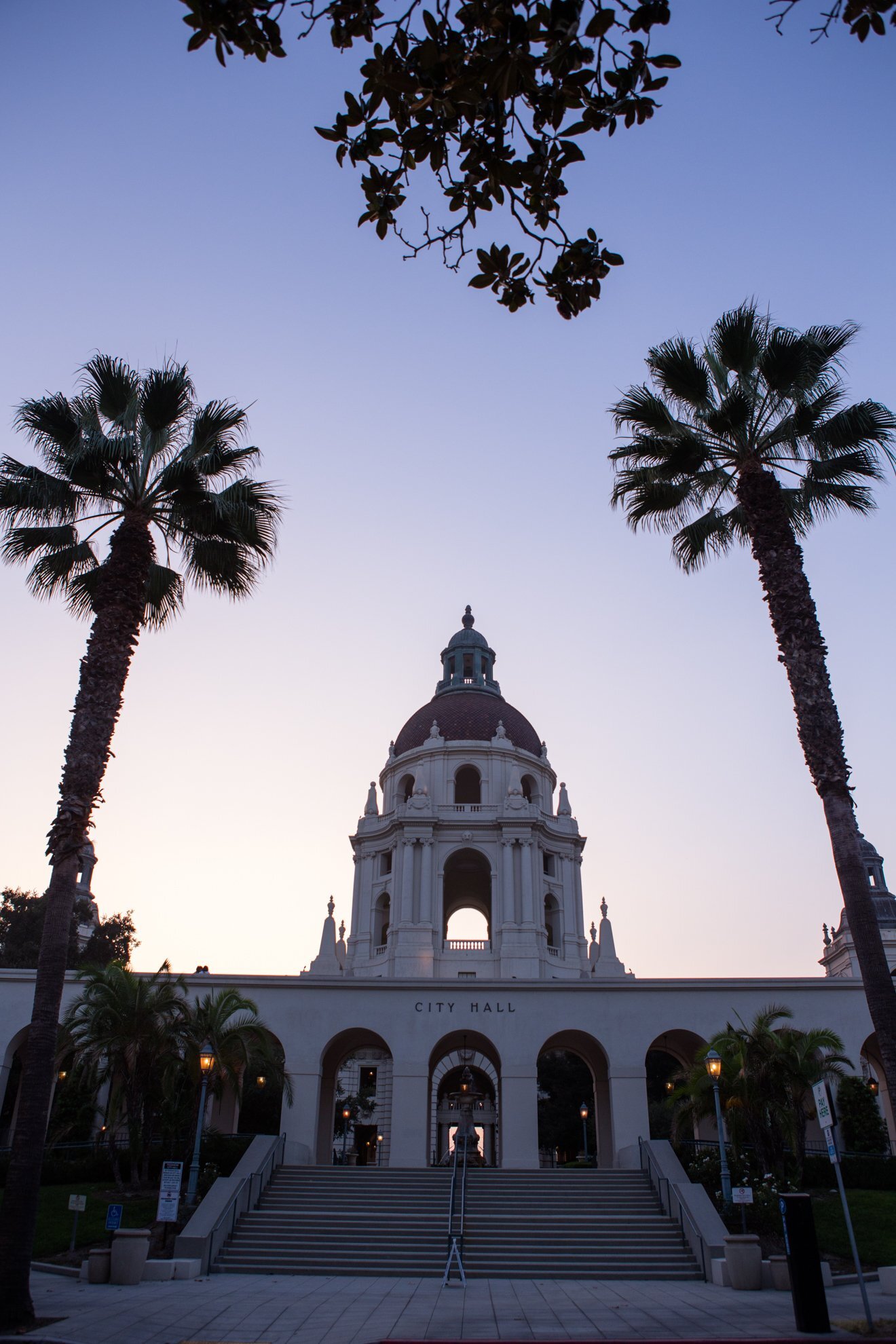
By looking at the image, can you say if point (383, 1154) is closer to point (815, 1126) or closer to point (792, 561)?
→ point (815, 1126)

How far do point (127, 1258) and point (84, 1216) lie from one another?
604 centimetres

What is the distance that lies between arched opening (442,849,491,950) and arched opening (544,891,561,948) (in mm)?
2994

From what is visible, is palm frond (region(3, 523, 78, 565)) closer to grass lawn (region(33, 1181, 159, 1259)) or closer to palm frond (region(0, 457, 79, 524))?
palm frond (region(0, 457, 79, 524))

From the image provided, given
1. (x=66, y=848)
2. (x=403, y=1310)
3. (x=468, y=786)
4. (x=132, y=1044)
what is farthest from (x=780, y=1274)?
(x=468, y=786)

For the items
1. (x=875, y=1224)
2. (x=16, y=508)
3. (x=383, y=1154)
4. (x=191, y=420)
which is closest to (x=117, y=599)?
(x=16, y=508)

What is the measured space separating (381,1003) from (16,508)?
19616 millimetres

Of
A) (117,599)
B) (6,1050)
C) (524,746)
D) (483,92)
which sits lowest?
(6,1050)

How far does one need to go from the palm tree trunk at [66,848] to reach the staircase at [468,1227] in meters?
7.43

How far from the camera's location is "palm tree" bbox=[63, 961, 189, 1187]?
906 inches

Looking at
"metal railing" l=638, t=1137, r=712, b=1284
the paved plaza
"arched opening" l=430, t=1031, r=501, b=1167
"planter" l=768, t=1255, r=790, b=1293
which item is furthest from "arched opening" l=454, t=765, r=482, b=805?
"planter" l=768, t=1255, r=790, b=1293

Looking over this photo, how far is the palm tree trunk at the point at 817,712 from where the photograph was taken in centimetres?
1384

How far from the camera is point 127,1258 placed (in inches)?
653

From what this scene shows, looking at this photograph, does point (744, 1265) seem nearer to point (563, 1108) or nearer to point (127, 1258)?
point (127, 1258)

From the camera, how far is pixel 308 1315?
43.5 feet
